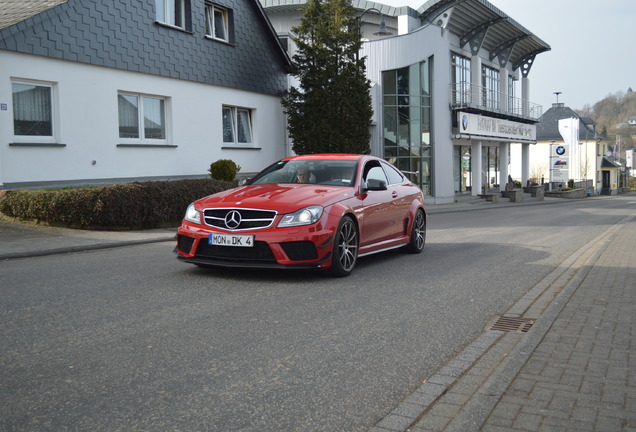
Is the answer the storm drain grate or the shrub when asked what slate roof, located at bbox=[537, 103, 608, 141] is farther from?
the storm drain grate

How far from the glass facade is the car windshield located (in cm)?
2506

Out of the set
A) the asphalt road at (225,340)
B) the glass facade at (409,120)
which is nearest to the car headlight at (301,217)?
the asphalt road at (225,340)

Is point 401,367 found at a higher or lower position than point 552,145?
lower

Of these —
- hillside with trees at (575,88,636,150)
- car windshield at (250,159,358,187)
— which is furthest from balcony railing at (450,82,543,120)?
hillside with trees at (575,88,636,150)

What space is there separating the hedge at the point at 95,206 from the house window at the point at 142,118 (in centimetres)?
398

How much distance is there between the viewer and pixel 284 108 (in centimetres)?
2514

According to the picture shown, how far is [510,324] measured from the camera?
5.79 metres

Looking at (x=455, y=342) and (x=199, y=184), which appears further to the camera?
(x=199, y=184)

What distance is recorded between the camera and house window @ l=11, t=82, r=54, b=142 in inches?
568

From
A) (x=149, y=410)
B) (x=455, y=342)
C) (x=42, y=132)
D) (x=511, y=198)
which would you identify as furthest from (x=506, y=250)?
(x=511, y=198)

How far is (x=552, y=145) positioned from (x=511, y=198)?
33.0m

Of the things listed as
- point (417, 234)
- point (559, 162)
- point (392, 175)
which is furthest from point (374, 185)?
point (559, 162)

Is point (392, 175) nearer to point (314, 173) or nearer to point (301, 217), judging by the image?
point (314, 173)

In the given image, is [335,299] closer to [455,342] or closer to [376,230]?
[455,342]
